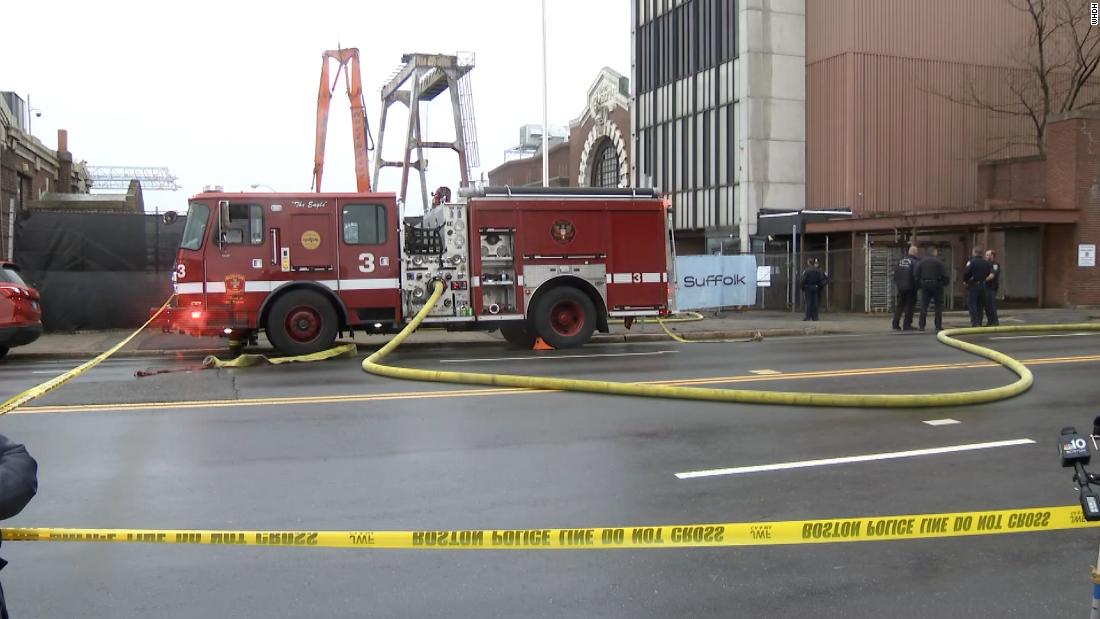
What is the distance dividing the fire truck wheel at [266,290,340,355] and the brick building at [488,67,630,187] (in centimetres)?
2670

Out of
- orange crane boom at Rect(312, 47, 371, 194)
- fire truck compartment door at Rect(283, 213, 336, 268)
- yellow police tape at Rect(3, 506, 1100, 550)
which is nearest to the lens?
yellow police tape at Rect(3, 506, 1100, 550)

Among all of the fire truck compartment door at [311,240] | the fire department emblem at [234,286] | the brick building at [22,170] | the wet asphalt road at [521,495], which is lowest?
the wet asphalt road at [521,495]

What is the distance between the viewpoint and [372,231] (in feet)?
44.8

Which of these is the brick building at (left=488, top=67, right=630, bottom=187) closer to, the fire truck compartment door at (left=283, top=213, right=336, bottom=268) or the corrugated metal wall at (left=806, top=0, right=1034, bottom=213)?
the corrugated metal wall at (left=806, top=0, right=1034, bottom=213)

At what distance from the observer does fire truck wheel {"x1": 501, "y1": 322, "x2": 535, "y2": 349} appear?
15.0 meters

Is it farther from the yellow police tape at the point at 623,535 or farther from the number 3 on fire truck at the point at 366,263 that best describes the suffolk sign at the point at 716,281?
the yellow police tape at the point at 623,535

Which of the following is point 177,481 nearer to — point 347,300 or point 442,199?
point 347,300

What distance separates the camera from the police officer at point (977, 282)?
18.1 m

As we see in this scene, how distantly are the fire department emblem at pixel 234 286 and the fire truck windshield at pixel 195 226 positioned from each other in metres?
0.71

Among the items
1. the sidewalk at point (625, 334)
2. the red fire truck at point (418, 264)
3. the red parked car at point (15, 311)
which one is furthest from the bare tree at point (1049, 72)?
the red parked car at point (15, 311)

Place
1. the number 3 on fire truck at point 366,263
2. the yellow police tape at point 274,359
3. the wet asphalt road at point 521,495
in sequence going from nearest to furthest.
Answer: the wet asphalt road at point 521,495 → the yellow police tape at point 274,359 → the number 3 on fire truck at point 366,263

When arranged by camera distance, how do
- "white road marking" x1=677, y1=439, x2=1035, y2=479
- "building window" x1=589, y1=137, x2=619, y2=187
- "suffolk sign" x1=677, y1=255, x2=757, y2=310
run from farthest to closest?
"building window" x1=589, y1=137, x2=619, y2=187, "suffolk sign" x1=677, y1=255, x2=757, y2=310, "white road marking" x1=677, y1=439, x2=1035, y2=479

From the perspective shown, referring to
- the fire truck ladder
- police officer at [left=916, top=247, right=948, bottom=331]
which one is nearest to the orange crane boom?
the fire truck ladder

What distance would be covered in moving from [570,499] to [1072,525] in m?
2.80
